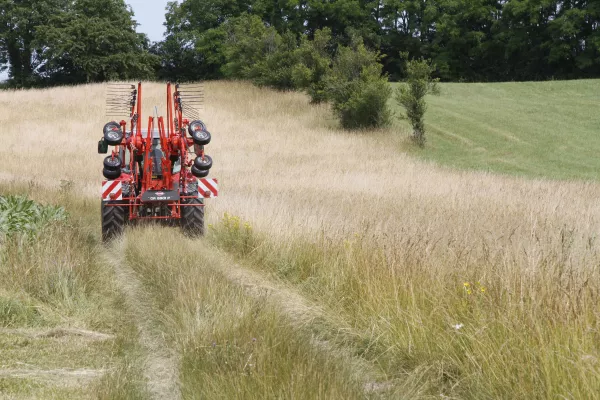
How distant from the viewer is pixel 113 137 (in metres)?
10.0

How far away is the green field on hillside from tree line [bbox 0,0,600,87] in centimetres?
1249

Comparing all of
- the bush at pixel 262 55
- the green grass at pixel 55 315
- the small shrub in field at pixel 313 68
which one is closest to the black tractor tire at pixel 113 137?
the green grass at pixel 55 315

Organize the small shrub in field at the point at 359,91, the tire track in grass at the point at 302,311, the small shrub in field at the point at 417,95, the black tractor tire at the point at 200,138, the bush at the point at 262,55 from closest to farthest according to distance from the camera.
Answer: the tire track in grass at the point at 302,311, the black tractor tire at the point at 200,138, the small shrub in field at the point at 417,95, the small shrub in field at the point at 359,91, the bush at the point at 262,55

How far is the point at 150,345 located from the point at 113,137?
504 cm

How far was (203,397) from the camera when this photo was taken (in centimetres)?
425

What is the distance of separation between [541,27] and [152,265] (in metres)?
59.0

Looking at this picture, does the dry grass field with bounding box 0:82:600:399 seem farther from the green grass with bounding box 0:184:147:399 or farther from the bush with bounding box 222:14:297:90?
the bush with bounding box 222:14:297:90

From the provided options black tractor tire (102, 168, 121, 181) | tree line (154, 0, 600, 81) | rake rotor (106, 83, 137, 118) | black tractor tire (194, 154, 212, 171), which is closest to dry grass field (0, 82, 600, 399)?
black tractor tire (194, 154, 212, 171)

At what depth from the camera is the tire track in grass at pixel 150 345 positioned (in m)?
4.74

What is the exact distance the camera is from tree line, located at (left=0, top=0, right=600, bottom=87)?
56.1 metres

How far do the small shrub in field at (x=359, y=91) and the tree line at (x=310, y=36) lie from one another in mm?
18823

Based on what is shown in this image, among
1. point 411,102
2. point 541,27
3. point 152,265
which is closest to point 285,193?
point 152,265

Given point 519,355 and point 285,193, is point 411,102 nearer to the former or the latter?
point 285,193

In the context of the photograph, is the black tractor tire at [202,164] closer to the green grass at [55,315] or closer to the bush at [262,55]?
the green grass at [55,315]
